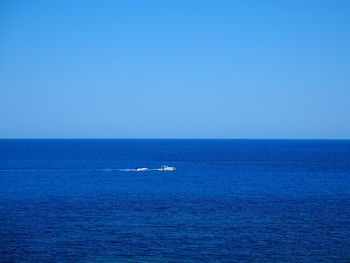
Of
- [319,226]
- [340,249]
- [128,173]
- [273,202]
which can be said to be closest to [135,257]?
[340,249]

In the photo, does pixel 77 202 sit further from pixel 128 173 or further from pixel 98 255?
pixel 128 173

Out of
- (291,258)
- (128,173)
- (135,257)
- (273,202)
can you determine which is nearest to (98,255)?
(135,257)

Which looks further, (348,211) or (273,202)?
(273,202)

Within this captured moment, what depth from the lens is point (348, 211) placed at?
54.2m

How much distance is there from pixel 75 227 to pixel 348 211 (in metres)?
34.4

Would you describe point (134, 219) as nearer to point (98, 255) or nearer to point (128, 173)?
point (98, 255)

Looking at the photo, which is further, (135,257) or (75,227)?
(75,227)

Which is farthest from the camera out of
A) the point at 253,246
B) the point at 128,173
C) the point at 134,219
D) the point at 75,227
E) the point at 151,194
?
the point at 128,173

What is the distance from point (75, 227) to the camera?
148 ft

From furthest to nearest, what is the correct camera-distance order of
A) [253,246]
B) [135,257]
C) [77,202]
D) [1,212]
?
[77,202]
[1,212]
[253,246]
[135,257]

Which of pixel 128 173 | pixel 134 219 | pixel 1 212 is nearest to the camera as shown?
pixel 134 219

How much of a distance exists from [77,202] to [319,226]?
33397 mm

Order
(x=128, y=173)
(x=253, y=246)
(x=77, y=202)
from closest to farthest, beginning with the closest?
1. (x=253, y=246)
2. (x=77, y=202)
3. (x=128, y=173)

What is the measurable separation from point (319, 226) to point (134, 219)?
2091 cm
